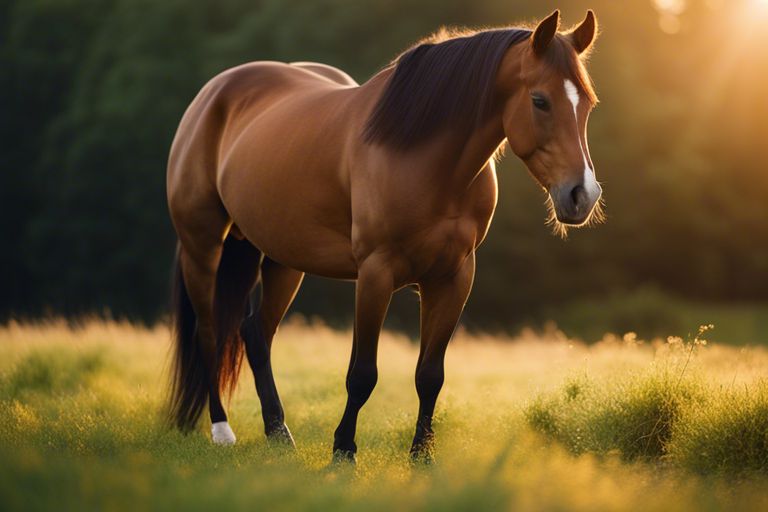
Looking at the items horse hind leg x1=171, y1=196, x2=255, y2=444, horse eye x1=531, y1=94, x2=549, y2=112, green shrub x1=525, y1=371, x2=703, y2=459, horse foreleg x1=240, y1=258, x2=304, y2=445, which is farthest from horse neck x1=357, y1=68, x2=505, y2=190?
horse hind leg x1=171, y1=196, x2=255, y2=444

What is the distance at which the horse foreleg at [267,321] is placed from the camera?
22.1 feet

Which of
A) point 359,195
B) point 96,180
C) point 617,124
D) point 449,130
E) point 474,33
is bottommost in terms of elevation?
point 96,180

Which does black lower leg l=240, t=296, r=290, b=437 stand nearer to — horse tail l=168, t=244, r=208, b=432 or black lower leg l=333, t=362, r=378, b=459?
horse tail l=168, t=244, r=208, b=432

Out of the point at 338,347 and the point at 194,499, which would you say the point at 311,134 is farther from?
the point at 338,347

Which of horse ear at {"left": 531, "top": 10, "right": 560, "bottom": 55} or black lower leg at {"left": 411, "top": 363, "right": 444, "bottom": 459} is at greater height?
horse ear at {"left": 531, "top": 10, "right": 560, "bottom": 55}

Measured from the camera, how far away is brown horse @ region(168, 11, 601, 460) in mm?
4656

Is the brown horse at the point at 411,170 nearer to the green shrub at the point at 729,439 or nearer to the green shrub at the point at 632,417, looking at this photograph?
the green shrub at the point at 632,417

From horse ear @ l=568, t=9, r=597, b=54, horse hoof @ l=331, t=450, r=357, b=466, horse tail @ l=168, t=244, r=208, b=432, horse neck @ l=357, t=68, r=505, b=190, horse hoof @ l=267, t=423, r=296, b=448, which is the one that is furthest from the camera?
horse tail @ l=168, t=244, r=208, b=432

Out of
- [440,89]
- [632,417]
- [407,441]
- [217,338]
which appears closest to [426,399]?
[407,441]

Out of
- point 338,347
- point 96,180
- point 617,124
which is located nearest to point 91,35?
point 96,180

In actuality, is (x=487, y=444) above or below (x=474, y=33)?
below

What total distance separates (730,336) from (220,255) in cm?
1647

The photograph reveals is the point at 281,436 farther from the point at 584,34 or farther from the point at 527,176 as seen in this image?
the point at 527,176

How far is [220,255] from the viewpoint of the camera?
273 inches
